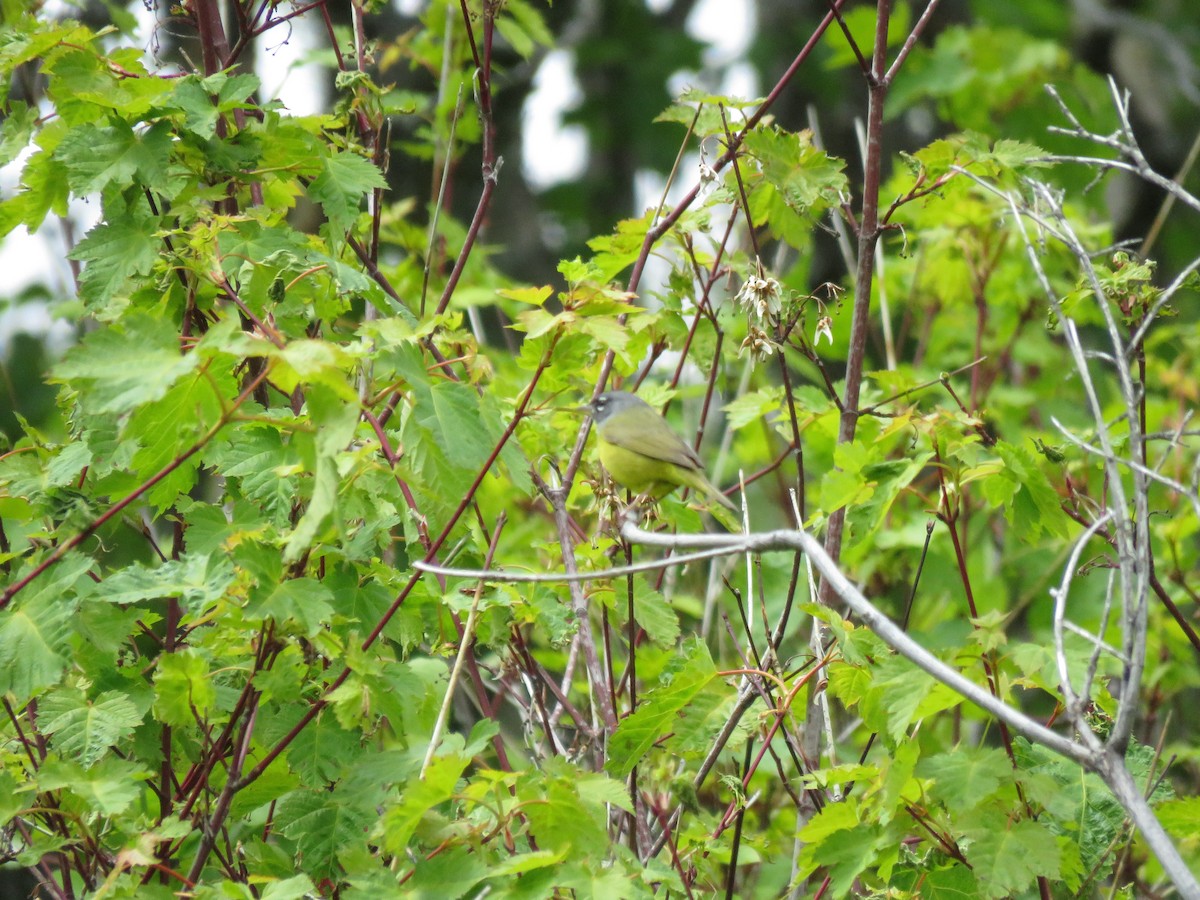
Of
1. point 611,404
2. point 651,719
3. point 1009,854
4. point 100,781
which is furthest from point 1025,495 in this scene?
point 100,781

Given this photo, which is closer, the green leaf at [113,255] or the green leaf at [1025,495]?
the green leaf at [113,255]

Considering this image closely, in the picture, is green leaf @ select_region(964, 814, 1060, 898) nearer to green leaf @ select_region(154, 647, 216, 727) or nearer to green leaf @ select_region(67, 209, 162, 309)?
green leaf @ select_region(154, 647, 216, 727)

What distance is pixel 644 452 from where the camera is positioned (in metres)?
3.72

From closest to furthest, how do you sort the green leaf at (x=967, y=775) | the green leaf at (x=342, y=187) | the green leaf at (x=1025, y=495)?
the green leaf at (x=967, y=775)
the green leaf at (x=1025, y=495)
the green leaf at (x=342, y=187)

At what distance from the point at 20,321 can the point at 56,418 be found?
1.72 m

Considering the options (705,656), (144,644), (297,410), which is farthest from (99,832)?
(144,644)

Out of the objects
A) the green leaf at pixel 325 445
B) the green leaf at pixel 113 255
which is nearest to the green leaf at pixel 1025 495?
the green leaf at pixel 325 445

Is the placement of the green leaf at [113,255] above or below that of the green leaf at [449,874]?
above

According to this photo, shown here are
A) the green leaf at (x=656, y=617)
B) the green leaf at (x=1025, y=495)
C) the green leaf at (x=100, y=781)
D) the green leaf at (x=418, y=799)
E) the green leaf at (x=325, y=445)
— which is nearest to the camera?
the green leaf at (x=325, y=445)

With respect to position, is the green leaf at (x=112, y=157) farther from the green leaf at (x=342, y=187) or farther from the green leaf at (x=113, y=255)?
the green leaf at (x=342, y=187)

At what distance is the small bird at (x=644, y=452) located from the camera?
3494 mm

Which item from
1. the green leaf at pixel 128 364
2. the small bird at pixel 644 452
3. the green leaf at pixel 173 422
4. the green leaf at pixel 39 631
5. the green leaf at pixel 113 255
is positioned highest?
the green leaf at pixel 113 255

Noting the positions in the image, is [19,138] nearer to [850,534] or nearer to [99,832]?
[99,832]

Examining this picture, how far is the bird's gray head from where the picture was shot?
3203 millimetres
